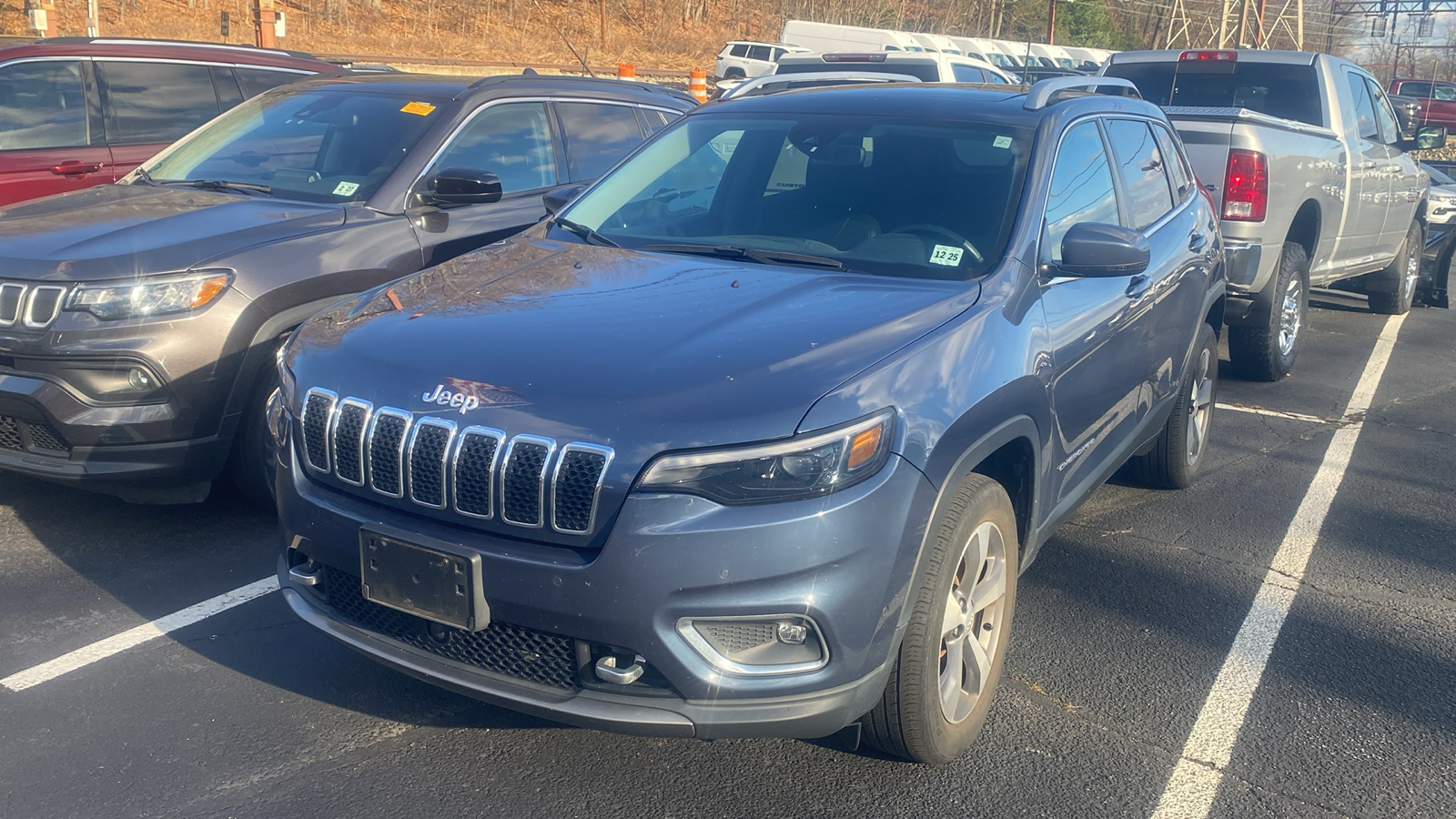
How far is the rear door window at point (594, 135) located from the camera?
6.26 meters

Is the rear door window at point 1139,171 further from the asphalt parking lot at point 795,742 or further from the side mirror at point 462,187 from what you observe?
the side mirror at point 462,187

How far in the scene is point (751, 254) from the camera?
12.5 feet

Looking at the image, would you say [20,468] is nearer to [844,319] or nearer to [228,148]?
[228,148]

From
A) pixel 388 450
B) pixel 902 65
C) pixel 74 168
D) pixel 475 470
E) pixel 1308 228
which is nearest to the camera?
pixel 475 470

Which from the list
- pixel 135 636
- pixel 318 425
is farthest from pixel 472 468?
pixel 135 636

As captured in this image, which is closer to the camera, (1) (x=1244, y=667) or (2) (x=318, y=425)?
(2) (x=318, y=425)

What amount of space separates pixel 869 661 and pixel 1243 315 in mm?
5762

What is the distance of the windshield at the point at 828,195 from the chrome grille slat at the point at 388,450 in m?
1.32

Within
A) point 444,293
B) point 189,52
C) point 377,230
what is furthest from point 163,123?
point 444,293

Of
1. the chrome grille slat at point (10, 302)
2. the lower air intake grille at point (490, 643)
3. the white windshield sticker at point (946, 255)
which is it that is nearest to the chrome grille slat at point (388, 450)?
the lower air intake grille at point (490, 643)

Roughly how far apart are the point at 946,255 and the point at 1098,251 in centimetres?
45

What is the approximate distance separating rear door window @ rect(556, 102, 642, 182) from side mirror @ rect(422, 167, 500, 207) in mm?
1093

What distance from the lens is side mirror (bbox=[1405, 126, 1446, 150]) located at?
387 inches

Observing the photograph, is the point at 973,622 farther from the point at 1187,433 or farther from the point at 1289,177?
the point at 1289,177
